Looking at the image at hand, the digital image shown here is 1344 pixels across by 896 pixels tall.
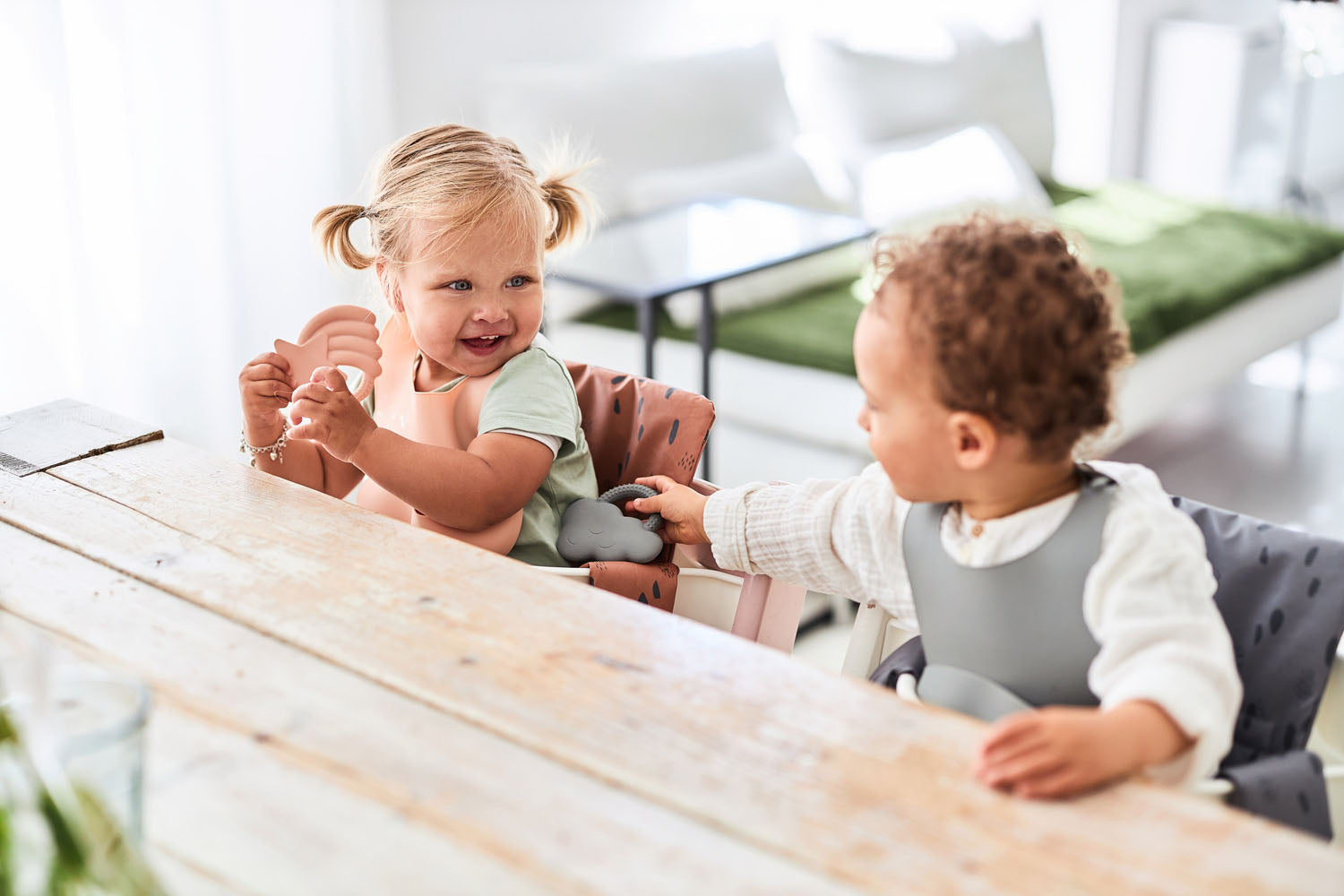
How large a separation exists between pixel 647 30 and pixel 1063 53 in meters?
1.90

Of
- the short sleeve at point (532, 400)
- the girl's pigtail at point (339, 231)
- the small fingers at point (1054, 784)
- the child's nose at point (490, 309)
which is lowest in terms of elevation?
the small fingers at point (1054, 784)

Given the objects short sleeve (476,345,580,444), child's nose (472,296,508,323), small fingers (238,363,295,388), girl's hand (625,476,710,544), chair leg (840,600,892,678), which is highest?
child's nose (472,296,508,323)

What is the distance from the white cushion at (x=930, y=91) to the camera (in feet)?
11.5

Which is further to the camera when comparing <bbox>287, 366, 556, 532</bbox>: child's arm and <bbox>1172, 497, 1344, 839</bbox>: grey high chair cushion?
<bbox>287, 366, 556, 532</bbox>: child's arm

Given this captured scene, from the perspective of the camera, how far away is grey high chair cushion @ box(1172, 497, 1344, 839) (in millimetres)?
1032

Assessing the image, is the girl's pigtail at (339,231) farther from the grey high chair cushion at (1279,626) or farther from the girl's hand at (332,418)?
the grey high chair cushion at (1279,626)

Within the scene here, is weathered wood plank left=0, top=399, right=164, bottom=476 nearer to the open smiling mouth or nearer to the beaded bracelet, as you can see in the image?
the beaded bracelet

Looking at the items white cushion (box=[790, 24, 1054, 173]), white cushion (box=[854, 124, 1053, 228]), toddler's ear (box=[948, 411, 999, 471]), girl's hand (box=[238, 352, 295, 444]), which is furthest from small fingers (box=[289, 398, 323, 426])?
white cushion (box=[790, 24, 1054, 173])

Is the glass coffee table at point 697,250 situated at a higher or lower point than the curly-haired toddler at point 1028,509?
lower

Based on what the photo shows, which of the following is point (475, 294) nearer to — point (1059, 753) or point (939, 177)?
point (1059, 753)

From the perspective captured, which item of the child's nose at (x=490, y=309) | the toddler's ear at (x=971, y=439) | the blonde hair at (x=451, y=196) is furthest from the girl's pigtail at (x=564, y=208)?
the toddler's ear at (x=971, y=439)

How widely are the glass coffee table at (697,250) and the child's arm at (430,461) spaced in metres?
0.92

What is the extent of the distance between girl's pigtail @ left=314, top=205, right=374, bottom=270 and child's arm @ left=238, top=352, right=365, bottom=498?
0.50 feet

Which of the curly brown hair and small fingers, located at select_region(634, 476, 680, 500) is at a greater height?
the curly brown hair
